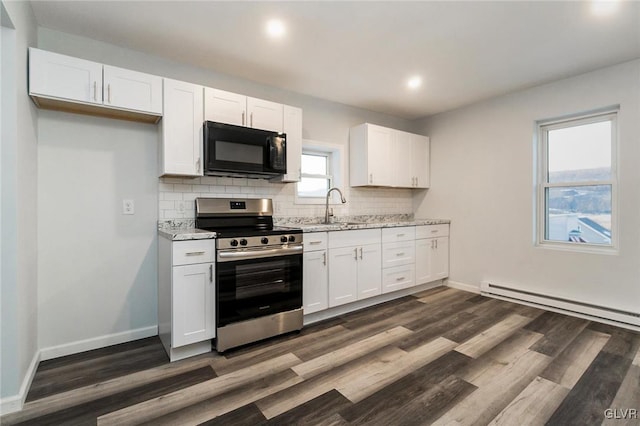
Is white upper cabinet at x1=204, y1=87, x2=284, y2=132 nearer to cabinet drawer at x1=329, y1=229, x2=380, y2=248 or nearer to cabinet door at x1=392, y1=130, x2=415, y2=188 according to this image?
cabinet drawer at x1=329, y1=229, x2=380, y2=248

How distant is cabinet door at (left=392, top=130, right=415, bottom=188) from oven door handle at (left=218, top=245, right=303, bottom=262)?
80.3 inches

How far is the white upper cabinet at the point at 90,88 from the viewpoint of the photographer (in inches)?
80.4

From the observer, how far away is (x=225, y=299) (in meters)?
2.37

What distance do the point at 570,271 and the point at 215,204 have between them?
12.1ft

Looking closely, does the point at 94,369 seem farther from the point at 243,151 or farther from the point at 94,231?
the point at 243,151

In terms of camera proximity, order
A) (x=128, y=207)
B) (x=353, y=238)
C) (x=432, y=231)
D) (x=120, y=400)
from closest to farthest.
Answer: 1. (x=120, y=400)
2. (x=128, y=207)
3. (x=353, y=238)
4. (x=432, y=231)

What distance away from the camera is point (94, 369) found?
2160 mm

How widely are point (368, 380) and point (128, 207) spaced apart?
232 centimetres

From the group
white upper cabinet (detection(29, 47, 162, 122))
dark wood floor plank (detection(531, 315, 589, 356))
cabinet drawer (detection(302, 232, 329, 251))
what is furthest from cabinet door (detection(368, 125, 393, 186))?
white upper cabinet (detection(29, 47, 162, 122))

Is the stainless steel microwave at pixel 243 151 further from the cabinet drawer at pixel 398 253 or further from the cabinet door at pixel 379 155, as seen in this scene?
the cabinet drawer at pixel 398 253

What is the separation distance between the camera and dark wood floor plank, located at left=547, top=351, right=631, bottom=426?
1.64 metres

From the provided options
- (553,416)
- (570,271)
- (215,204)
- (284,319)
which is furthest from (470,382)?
(215,204)

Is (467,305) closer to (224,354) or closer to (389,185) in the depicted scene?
(389,185)

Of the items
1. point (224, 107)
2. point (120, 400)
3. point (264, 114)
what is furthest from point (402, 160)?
point (120, 400)
